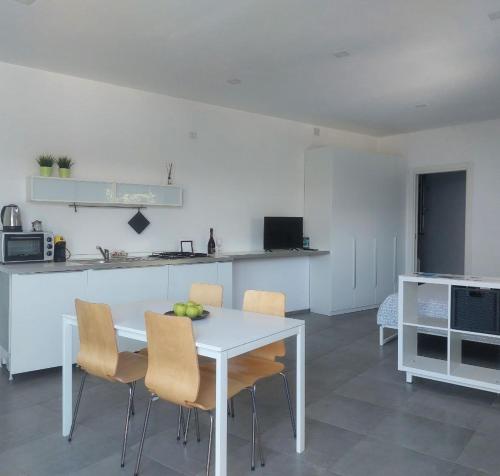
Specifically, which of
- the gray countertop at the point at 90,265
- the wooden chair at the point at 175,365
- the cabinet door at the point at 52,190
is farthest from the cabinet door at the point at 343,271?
the wooden chair at the point at 175,365

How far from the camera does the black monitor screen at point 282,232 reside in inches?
237

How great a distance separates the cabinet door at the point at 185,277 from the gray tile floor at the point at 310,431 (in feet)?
Result: 3.84

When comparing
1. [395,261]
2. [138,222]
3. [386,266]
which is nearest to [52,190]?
[138,222]

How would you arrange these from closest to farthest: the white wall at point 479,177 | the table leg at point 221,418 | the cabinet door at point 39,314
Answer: the table leg at point 221,418, the cabinet door at point 39,314, the white wall at point 479,177

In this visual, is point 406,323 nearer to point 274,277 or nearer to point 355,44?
point 355,44

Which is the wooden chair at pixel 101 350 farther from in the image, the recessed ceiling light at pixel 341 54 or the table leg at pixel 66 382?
the recessed ceiling light at pixel 341 54

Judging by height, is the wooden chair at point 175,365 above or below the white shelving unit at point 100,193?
below

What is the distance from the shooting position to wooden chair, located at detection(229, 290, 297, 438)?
270cm

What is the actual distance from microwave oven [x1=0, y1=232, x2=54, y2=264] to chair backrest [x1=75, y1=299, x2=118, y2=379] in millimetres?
1641

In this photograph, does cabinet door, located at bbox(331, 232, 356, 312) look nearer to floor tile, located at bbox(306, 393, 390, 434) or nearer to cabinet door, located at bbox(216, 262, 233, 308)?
cabinet door, located at bbox(216, 262, 233, 308)

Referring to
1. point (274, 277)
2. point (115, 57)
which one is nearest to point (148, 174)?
point (115, 57)

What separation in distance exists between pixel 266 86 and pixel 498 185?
12.4ft

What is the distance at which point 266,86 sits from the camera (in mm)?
4785

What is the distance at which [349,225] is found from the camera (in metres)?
6.38
